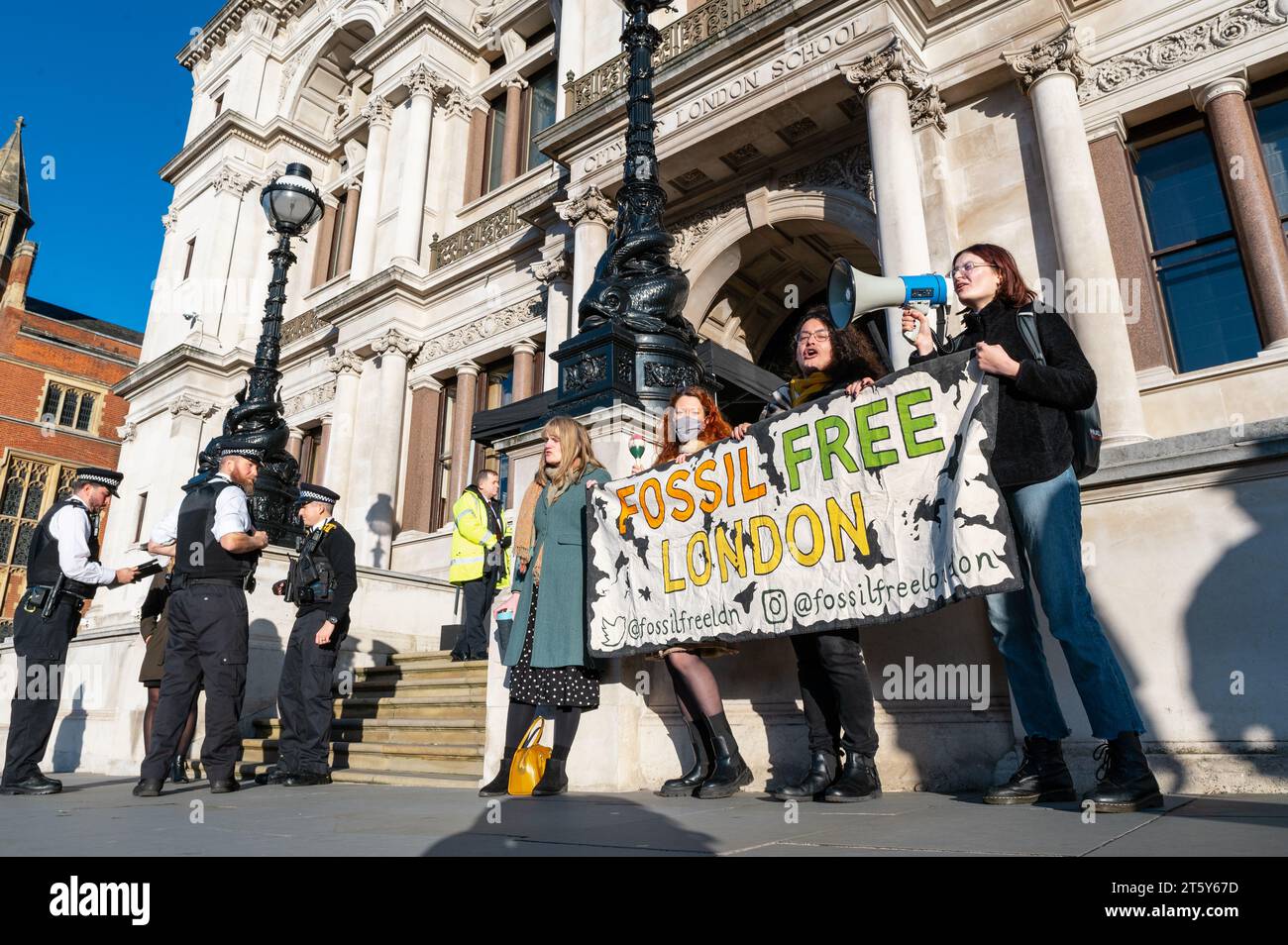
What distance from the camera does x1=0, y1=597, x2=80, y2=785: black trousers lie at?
212 inches

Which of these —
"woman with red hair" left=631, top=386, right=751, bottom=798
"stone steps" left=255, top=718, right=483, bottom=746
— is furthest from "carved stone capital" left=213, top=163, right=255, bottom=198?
"woman with red hair" left=631, top=386, right=751, bottom=798

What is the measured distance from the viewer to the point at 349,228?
23.0m

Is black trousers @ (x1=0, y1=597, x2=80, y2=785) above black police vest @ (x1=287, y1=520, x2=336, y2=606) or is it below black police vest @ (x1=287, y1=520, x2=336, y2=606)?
below

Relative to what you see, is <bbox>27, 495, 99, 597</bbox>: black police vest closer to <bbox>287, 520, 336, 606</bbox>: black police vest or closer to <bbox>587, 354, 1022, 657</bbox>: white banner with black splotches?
<bbox>287, 520, 336, 606</bbox>: black police vest

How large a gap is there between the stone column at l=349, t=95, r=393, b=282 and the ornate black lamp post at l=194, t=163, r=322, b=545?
9740mm

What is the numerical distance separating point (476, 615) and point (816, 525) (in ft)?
18.9

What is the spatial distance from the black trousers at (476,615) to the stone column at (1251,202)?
8.82 metres

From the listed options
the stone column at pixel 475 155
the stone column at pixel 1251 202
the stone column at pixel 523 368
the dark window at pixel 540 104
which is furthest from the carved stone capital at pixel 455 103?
the stone column at pixel 1251 202

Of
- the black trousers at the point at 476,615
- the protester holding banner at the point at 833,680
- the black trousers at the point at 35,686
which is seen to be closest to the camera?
the protester holding banner at the point at 833,680

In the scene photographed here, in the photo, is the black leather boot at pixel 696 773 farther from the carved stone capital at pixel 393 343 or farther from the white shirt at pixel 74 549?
the carved stone capital at pixel 393 343

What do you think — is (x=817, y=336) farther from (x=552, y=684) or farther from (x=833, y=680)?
(x=552, y=684)

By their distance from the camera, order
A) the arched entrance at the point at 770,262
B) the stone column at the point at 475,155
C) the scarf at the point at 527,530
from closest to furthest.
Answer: the scarf at the point at 527,530 → the arched entrance at the point at 770,262 → the stone column at the point at 475,155

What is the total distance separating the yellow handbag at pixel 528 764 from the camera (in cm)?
418

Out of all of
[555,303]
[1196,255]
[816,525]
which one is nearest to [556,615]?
[816,525]
